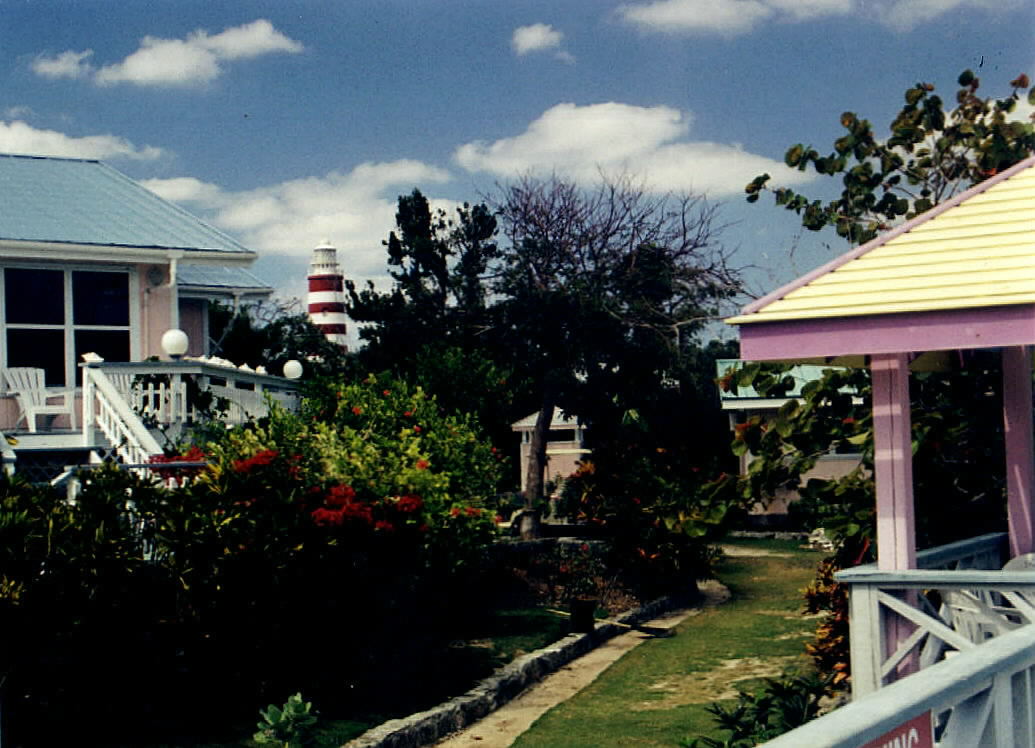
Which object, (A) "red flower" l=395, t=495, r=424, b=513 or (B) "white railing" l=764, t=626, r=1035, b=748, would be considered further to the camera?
(A) "red flower" l=395, t=495, r=424, b=513

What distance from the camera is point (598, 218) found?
27516 millimetres

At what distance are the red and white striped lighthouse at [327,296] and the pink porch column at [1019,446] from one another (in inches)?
1887

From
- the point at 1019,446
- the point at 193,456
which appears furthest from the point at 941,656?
the point at 193,456

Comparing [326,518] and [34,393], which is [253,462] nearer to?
[326,518]

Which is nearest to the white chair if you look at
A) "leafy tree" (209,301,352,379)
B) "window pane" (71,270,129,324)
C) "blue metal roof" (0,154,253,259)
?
"window pane" (71,270,129,324)

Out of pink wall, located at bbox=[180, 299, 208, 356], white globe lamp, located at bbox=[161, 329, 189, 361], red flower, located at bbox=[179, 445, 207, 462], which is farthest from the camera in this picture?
pink wall, located at bbox=[180, 299, 208, 356]

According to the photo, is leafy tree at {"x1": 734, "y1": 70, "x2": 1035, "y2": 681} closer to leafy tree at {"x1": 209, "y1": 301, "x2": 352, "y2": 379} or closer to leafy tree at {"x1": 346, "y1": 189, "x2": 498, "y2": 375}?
leafy tree at {"x1": 209, "y1": 301, "x2": 352, "y2": 379}

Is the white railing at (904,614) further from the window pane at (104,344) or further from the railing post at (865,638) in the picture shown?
the window pane at (104,344)

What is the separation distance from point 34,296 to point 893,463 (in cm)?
1411

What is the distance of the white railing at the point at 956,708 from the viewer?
2644mm

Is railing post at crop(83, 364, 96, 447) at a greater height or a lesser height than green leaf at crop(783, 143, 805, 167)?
lesser

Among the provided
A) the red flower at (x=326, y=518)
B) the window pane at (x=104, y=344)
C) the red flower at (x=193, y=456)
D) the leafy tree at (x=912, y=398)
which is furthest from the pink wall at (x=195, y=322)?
the leafy tree at (x=912, y=398)

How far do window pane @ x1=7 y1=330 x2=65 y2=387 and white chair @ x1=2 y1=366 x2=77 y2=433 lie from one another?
0.57 m

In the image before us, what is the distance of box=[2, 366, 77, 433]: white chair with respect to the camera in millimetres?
15781
